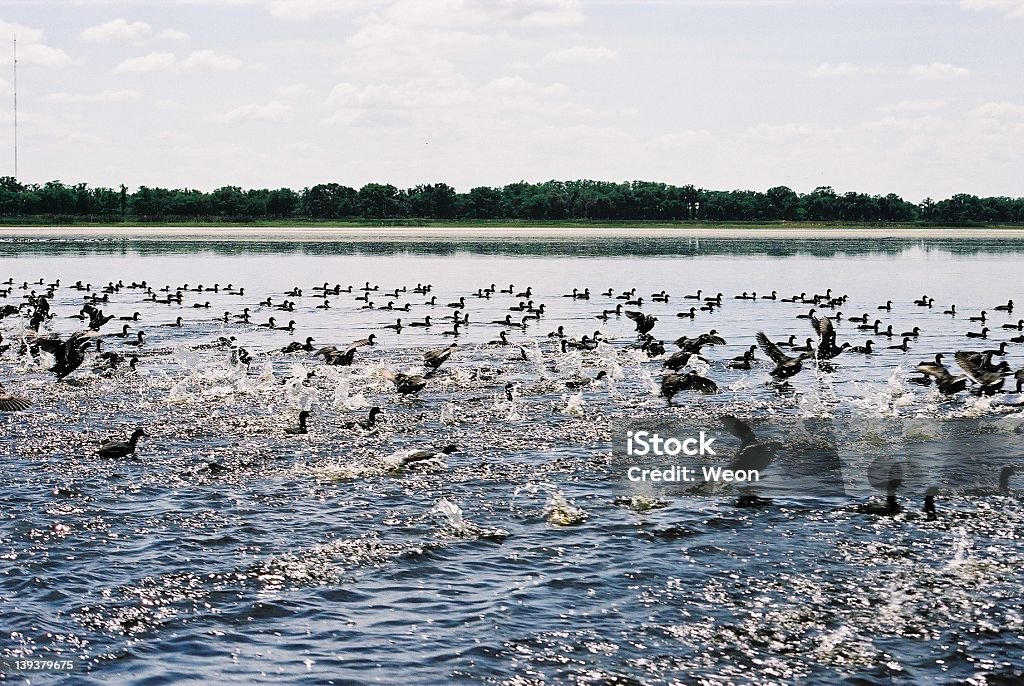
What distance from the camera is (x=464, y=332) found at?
1704 inches

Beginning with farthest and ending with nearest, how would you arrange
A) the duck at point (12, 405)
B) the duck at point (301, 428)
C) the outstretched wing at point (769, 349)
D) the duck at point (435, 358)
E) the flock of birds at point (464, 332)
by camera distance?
the duck at point (435, 358)
the outstretched wing at point (769, 349)
the flock of birds at point (464, 332)
the duck at point (12, 405)
the duck at point (301, 428)

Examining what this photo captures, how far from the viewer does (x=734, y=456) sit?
2069cm

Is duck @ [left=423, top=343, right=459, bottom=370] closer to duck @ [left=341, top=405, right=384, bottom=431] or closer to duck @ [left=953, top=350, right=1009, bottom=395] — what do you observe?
duck @ [left=341, top=405, right=384, bottom=431]

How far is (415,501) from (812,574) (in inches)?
251

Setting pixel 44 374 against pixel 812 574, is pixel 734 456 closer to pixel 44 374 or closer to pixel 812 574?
pixel 812 574

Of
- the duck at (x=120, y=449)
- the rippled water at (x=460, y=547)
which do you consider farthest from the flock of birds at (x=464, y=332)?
the rippled water at (x=460, y=547)

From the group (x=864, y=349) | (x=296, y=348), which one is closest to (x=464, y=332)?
(x=296, y=348)

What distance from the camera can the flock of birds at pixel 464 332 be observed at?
26391mm

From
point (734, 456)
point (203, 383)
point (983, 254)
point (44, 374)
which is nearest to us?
point (734, 456)

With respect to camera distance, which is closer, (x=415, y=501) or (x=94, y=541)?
(x=94, y=541)

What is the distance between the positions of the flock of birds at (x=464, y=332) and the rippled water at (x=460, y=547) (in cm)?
61

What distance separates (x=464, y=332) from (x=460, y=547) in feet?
93.4

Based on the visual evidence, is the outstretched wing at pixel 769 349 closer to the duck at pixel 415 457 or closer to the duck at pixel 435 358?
the duck at pixel 435 358

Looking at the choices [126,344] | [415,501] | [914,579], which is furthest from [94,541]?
[126,344]
